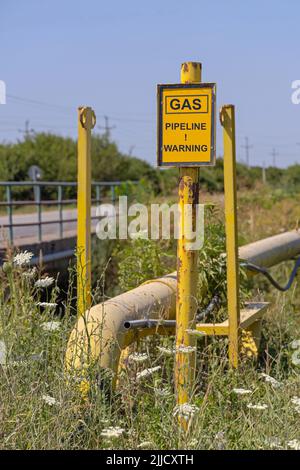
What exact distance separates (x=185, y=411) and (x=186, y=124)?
1.57 m

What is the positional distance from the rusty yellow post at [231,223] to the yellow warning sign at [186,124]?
591 millimetres

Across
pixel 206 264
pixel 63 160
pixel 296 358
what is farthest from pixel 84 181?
pixel 63 160

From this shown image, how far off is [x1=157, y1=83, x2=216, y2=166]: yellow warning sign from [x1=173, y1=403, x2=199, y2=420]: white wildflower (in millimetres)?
1353

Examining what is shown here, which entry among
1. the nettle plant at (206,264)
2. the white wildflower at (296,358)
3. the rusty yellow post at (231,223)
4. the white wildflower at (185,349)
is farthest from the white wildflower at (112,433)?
the nettle plant at (206,264)

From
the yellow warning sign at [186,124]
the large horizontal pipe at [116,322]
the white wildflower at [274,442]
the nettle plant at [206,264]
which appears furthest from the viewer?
the nettle plant at [206,264]

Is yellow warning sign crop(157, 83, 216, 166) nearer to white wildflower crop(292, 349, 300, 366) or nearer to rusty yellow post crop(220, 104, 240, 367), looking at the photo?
rusty yellow post crop(220, 104, 240, 367)

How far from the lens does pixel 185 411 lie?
3.71 m

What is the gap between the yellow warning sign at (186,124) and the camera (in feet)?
14.6

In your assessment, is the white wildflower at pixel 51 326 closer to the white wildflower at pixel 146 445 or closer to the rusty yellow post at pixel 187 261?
the rusty yellow post at pixel 187 261

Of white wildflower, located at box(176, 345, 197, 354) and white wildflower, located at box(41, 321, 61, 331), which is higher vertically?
white wildflower, located at box(41, 321, 61, 331)

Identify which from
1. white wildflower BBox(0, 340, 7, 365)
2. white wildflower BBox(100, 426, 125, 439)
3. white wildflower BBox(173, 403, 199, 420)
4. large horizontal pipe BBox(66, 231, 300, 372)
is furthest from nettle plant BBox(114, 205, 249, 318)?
white wildflower BBox(100, 426, 125, 439)

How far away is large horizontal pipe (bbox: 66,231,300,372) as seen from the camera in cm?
419

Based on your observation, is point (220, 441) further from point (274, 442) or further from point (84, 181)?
point (84, 181)

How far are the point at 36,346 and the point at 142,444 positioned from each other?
1.01m
